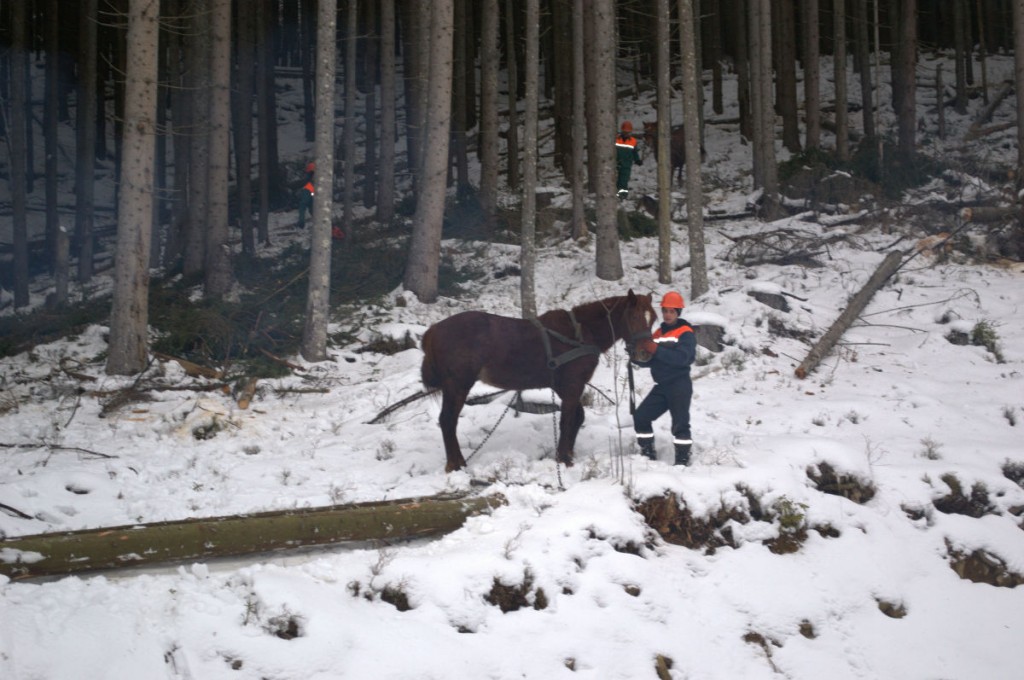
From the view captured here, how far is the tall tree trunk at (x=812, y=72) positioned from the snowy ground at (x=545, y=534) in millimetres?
14025

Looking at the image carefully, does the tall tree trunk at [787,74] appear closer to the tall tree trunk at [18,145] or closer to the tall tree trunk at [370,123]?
the tall tree trunk at [370,123]

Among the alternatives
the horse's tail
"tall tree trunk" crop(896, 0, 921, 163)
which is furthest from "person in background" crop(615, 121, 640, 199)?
the horse's tail

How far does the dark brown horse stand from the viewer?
757cm

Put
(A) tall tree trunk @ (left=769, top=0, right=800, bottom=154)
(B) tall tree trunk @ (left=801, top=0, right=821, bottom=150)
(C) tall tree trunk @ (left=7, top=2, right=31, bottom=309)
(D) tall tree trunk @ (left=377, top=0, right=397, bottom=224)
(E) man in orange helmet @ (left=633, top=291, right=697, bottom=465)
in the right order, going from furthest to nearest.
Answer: (A) tall tree trunk @ (left=769, top=0, right=800, bottom=154), (B) tall tree trunk @ (left=801, top=0, right=821, bottom=150), (D) tall tree trunk @ (left=377, top=0, right=397, bottom=224), (C) tall tree trunk @ (left=7, top=2, right=31, bottom=309), (E) man in orange helmet @ (left=633, top=291, right=697, bottom=465)

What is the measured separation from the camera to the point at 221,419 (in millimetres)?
9211

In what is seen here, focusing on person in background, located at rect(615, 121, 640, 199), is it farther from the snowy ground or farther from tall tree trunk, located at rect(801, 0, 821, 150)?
the snowy ground

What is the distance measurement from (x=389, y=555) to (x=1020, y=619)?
17.4ft

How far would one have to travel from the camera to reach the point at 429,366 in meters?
7.80

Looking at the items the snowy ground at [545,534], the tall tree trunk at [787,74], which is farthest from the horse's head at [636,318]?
the tall tree trunk at [787,74]

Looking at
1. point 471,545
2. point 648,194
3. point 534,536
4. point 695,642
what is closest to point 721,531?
point 695,642

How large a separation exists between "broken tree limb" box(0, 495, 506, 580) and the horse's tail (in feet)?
5.28

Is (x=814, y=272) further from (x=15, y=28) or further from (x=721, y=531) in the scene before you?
(x=15, y=28)

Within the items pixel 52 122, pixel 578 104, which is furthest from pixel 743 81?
pixel 52 122

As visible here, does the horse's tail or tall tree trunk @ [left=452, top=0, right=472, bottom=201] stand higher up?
tall tree trunk @ [left=452, top=0, right=472, bottom=201]
